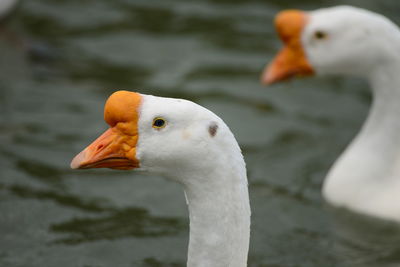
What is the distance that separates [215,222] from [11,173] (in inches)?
136

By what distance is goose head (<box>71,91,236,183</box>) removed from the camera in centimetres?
370

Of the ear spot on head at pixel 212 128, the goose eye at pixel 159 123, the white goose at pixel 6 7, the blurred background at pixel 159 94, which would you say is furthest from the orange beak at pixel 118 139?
the white goose at pixel 6 7

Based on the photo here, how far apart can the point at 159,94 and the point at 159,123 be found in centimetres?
464

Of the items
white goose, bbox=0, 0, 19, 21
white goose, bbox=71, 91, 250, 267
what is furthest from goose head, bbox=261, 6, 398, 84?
white goose, bbox=0, 0, 19, 21

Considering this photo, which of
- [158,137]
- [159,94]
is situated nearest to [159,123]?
[158,137]

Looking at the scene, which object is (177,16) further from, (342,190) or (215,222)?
(215,222)

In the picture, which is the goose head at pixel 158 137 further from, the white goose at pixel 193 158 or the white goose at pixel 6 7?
the white goose at pixel 6 7

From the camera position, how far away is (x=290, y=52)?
670 cm

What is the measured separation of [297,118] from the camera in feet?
26.9

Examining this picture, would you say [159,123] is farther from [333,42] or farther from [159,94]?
[159,94]

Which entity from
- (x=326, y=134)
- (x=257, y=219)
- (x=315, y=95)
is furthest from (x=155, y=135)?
(x=315, y=95)

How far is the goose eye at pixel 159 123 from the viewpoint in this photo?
3734mm

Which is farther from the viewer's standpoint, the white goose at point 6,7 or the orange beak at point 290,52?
the white goose at point 6,7

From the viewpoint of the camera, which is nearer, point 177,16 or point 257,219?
point 257,219
